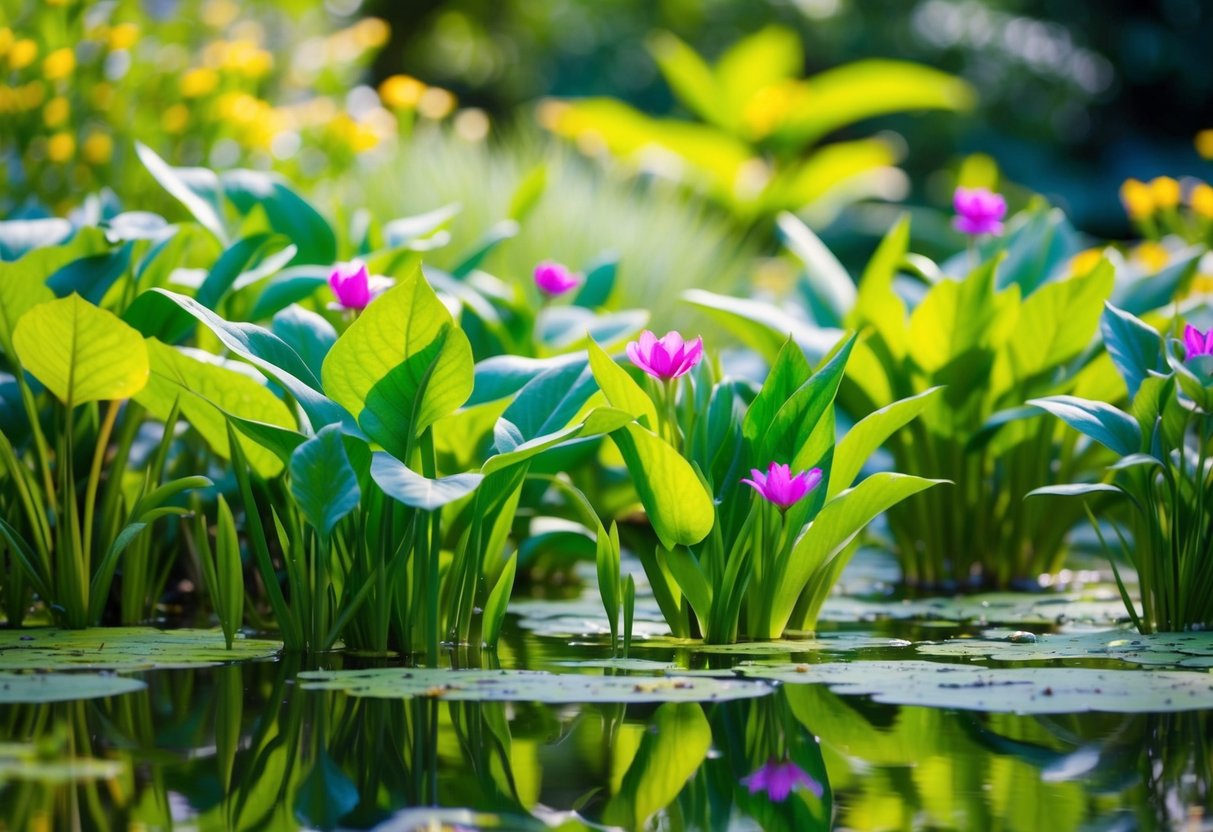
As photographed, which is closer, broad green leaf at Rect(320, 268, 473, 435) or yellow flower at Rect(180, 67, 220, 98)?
broad green leaf at Rect(320, 268, 473, 435)

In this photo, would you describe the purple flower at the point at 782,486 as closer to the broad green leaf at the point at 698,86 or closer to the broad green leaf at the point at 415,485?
the broad green leaf at the point at 415,485

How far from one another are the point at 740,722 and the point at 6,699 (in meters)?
0.84

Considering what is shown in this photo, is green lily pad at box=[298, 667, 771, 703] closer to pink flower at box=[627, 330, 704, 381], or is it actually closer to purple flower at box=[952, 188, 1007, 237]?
pink flower at box=[627, 330, 704, 381]

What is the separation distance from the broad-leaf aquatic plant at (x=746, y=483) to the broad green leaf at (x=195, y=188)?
936 mm

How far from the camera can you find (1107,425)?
196cm

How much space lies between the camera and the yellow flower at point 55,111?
3.48 meters

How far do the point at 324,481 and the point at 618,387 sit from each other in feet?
1.44

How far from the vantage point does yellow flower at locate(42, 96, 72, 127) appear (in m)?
3.48

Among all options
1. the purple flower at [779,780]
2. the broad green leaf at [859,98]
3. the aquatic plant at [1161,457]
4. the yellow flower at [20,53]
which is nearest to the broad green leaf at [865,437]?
the aquatic plant at [1161,457]

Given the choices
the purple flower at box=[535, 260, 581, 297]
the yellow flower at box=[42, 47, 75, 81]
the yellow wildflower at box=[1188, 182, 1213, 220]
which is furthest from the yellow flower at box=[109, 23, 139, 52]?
the yellow wildflower at box=[1188, 182, 1213, 220]

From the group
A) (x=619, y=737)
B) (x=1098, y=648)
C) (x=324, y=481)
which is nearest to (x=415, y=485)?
(x=324, y=481)

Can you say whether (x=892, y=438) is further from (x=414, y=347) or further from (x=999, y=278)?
(x=414, y=347)

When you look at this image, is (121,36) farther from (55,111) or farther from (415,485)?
(415,485)

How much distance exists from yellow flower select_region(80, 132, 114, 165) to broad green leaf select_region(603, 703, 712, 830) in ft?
9.40
